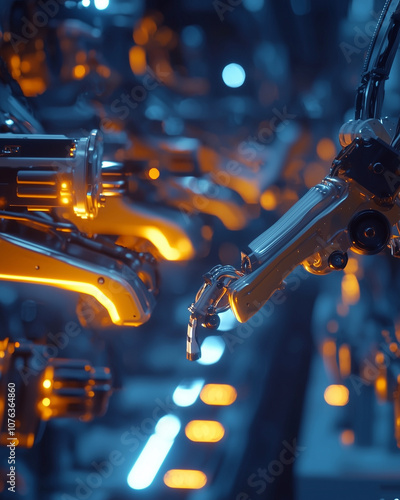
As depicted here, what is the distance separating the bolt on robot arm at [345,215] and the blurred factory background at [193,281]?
236mm

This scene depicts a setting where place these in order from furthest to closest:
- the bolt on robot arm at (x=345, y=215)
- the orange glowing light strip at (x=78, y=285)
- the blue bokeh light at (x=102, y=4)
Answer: the blue bokeh light at (x=102, y=4) < the orange glowing light strip at (x=78, y=285) < the bolt on robot arm at (x=345, y=215)

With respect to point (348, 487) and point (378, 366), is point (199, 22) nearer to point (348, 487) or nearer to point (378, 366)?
point (378, 366)

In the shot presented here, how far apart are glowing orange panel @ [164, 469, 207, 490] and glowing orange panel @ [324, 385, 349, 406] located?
283 mm

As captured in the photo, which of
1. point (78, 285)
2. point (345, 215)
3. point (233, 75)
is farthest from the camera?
point (233, 75)

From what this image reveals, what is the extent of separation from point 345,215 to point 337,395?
1.49 feet

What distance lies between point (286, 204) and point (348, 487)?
525mm

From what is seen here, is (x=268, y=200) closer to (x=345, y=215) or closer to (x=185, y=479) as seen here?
(x=345, y=215)

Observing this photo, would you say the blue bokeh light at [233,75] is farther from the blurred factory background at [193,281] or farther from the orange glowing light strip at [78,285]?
the orange glowing light strip at [78,285]

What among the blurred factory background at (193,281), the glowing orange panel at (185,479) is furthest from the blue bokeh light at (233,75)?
the glowing orange panel at (185,479)

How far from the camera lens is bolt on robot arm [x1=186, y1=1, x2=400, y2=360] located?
73 centimetres

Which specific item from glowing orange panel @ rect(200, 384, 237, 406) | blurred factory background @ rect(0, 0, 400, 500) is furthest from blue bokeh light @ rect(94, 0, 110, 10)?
glowing orange panel @ rect(200, 384, 237, 406)

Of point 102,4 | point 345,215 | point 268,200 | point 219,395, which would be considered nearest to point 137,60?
point 102,4

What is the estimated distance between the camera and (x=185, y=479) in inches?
38.1

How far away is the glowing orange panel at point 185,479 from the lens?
3.16 feet
